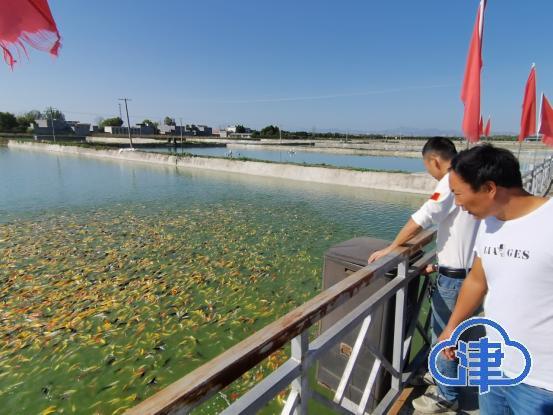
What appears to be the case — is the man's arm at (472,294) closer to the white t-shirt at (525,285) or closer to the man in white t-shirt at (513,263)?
the man in white t-shirt at (513,263)

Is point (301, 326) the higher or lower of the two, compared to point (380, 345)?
higher

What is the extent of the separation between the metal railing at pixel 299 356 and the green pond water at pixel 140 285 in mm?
2301

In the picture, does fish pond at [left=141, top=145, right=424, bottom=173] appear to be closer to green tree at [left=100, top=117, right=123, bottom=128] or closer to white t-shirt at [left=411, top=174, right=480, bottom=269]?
white t-shirt at [left=411, top=174, right=480, bottom=269]

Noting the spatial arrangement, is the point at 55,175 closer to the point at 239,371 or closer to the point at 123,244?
the point at 123,244

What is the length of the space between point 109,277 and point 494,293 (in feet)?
24.0

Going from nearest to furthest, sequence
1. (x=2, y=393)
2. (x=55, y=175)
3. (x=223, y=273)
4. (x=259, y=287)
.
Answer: (x=2, y=393)
(x=259, y=287)
(x=223, y=273)
(x=55, y=175)

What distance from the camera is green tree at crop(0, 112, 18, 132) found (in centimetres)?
8856

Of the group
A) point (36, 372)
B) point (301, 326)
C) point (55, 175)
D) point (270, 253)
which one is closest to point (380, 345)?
point (301, 326)

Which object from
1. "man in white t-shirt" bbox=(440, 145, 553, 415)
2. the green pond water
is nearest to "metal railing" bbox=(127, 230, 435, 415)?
"man in white t-shirt" bbox=(440, 145, 553, 415)

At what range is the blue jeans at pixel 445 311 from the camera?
260cm

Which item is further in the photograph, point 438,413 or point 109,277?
point 109,277

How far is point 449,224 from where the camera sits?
261cm

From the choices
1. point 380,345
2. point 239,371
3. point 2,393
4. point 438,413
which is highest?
point 239,371

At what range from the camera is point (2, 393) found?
12.8 feet
